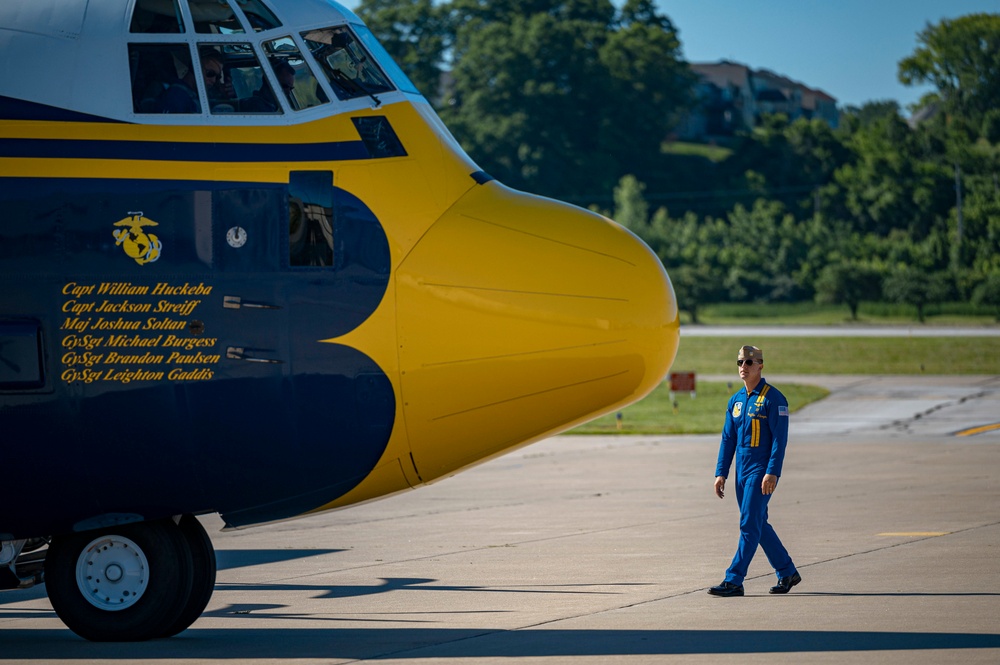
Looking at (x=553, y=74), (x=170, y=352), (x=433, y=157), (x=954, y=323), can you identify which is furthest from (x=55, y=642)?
(x=553, y=74)

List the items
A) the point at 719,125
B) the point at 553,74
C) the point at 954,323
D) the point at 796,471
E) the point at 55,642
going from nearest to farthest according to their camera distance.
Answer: the point at 55,642
the point at 796,471
the point at 954,323
the point at 553,74
the point at 719,125

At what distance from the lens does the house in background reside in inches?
6437

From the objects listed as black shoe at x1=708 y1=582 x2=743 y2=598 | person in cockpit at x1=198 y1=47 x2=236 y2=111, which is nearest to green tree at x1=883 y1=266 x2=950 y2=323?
black shoe at x1=708 y1=582 x2=743 y2=598

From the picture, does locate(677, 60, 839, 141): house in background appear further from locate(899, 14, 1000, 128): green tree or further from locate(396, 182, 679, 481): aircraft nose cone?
locate(396, 182, 679, 481): aircraft nose cone

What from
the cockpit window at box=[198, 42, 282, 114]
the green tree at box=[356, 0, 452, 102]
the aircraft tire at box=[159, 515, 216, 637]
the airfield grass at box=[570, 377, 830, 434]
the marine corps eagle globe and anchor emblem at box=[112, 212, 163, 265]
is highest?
the green tree at box=[356, 0, 452, 102]

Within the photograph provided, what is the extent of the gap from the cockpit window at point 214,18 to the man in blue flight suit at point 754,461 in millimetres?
4879

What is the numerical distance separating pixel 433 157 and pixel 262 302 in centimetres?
160

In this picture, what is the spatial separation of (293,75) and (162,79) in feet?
2.91

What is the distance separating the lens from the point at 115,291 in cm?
974

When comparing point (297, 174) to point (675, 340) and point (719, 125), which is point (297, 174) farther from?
point (719, 125)

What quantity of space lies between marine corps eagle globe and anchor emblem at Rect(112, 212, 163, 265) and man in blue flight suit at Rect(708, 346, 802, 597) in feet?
15.5

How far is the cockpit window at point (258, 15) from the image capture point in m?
9.83

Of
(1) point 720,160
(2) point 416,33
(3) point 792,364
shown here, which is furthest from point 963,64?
(3) point 792,364

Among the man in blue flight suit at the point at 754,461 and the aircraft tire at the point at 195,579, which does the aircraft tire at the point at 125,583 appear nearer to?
the aircraft tire at the point at 195,579
